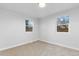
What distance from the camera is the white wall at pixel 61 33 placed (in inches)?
171

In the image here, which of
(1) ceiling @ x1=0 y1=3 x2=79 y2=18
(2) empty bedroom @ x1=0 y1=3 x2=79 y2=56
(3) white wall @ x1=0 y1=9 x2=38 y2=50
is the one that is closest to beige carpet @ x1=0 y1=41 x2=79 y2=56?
(2) empty bedroom @ x1=0 y1=3 x2=79 y2=56

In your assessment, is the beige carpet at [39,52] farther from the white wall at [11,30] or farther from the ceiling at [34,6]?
the ceiling at [34,6]

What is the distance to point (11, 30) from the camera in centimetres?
472

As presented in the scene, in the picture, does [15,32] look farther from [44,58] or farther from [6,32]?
[44,58]

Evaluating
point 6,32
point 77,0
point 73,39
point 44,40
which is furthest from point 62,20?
point 77,0

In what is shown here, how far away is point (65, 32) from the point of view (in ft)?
16.1

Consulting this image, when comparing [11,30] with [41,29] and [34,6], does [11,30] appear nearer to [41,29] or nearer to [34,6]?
[34,6]

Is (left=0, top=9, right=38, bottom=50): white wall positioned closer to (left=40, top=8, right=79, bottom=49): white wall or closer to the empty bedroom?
the empty bedroom

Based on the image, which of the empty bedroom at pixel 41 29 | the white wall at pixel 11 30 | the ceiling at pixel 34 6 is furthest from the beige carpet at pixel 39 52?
the ceiling at pixel 34 6

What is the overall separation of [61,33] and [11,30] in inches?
104

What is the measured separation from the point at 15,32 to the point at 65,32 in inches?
104

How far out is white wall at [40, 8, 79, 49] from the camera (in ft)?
14.3

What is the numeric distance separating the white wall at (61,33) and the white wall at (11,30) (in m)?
1.25

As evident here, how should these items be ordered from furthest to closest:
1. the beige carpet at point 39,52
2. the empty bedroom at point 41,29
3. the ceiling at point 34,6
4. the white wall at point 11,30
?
the white wall at point 11,30
the empty bedroom at point 41,29
the beige carpet at point 39,52
the ceiling at point 34,6
